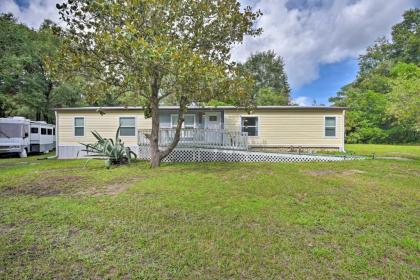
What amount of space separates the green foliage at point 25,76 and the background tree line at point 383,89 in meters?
26.1

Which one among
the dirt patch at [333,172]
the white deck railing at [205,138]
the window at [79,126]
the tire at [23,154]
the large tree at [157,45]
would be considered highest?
the large tree at [157,45]

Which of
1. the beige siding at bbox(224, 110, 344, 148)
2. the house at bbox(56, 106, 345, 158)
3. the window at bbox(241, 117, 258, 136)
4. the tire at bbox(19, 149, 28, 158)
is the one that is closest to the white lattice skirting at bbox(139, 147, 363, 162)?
the house at bbox(56, 106, 345, 158)

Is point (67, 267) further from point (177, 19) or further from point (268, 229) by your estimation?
point (177, 19)

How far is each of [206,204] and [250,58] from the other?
125ft

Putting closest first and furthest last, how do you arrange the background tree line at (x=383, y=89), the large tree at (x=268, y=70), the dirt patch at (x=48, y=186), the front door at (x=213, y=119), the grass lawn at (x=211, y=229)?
the grass lawn at (x=211, y=229) → the dirt patch at (x=48, y=186) → the front door at (x=213, y=119) → the background tree line at (x=383, y=89) → the large tree at (x=268, y=70)

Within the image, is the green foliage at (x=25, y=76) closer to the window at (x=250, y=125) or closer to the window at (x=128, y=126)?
the window at (x=128, y=126)

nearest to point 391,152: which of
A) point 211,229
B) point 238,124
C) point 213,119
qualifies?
point 238,124

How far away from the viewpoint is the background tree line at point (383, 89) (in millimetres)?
24084

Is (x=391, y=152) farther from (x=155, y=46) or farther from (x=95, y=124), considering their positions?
(x=95, y=124)

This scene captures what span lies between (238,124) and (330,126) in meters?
5.36

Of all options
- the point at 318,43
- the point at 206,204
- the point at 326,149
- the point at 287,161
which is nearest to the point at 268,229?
the point at 206,204

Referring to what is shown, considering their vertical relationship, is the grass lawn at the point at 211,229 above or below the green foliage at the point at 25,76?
below

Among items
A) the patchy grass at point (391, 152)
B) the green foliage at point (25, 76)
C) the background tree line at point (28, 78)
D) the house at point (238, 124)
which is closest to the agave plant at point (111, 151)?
the house at point (238, 124)

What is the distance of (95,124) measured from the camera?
556 inches
